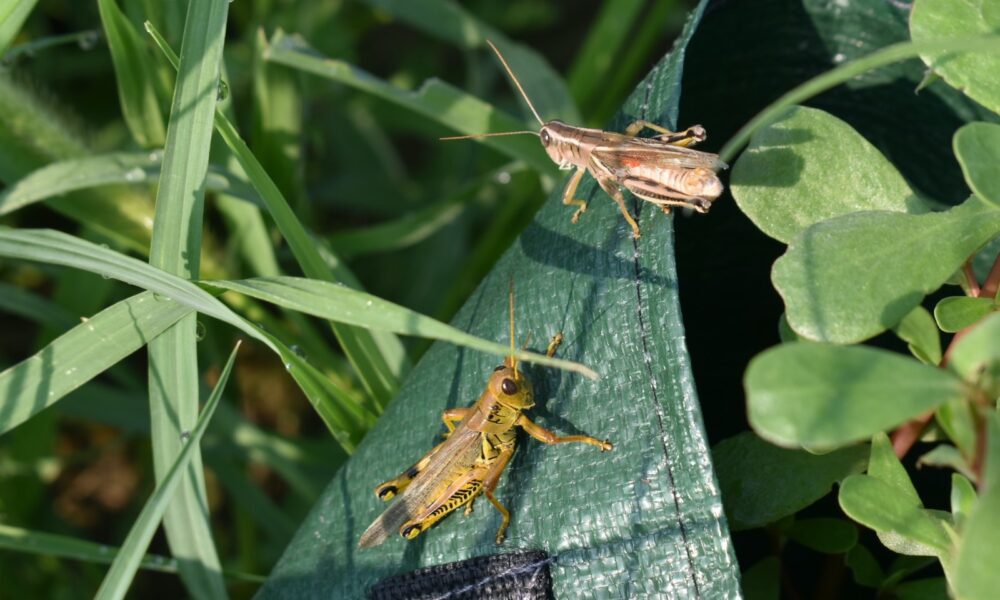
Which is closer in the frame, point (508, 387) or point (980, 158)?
point (980, 158)

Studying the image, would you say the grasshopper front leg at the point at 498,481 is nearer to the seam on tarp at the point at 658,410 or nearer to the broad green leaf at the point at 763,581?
the seam on tarp at the point at 658,410

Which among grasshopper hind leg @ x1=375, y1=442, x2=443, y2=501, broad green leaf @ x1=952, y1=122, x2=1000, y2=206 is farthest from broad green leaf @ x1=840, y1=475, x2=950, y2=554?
grasshopper hind leg @ x1=375, y1=442, x2=443, y2=501

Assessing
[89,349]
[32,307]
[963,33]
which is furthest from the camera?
[32,307]

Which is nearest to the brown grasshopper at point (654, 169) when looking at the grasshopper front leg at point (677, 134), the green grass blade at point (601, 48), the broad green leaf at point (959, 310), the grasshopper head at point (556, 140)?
the grasshopper front leg at point (677, 134)

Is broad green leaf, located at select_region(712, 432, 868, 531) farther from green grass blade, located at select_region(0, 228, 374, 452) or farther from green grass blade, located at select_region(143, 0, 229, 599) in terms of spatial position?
green grass blade, located at select_region(143, 0, 229, 599)

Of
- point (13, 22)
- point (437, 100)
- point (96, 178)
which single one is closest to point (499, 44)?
point (437, 100)

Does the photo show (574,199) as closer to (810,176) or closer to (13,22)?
(810,176)
